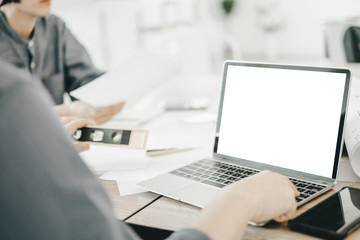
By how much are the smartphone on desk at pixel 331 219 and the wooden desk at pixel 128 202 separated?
0.29m

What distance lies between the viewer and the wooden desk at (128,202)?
29.9 inches

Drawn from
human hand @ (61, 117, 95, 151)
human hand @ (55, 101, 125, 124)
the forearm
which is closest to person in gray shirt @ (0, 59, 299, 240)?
the forearm

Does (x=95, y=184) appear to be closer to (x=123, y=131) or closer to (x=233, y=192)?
(x=233, y=192)

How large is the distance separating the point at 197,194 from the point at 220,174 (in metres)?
0.10

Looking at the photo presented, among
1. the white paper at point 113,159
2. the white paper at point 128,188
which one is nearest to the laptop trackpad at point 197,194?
the white paper at point 128,188

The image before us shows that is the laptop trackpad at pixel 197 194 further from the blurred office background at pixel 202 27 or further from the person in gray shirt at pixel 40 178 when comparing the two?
the blurred office background at pixel 202 27

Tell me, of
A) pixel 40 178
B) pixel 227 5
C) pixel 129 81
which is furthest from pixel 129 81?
pixel 227 5

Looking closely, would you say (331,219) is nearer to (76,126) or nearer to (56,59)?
(76,126)

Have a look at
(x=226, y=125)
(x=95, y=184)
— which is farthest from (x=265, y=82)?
(x=95, y=184)

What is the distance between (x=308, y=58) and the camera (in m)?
5.39

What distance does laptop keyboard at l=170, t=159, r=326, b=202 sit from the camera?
0.76 meters

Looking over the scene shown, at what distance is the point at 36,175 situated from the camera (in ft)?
1.20

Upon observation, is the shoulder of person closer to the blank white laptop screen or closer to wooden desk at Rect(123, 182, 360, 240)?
the blank white laptop screen

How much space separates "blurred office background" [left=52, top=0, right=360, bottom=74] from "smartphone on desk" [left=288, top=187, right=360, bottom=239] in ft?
6.80
